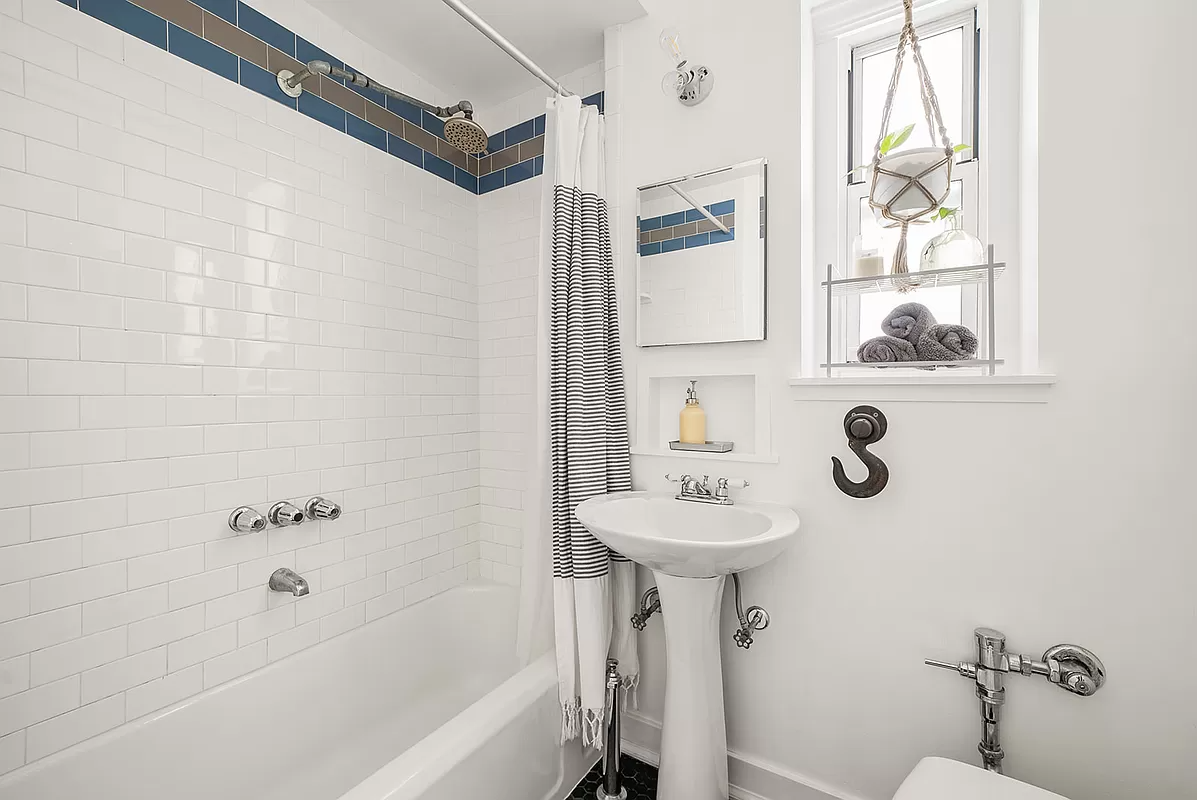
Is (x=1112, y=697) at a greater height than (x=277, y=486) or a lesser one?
lesser

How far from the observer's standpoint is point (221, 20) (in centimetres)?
151

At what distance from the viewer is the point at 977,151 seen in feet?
4.77

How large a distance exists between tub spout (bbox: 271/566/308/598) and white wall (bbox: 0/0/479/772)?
0.13ft

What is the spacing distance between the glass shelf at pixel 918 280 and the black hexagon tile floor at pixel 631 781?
1.55 metres

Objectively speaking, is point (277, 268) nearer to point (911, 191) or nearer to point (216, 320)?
point (216, 320)

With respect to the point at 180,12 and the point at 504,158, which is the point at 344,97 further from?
the point at 504,158

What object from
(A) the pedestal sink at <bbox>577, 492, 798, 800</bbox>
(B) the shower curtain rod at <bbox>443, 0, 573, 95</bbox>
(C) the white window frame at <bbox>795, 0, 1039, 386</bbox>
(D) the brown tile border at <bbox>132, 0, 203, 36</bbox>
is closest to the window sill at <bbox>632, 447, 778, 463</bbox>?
(A) the pedestal sink at <bbox>577, 492, 798, 800</bbox>

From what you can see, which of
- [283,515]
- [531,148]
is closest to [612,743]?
[283,515]

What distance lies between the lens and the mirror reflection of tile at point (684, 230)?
1.64 metres

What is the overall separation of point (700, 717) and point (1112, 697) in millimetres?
906

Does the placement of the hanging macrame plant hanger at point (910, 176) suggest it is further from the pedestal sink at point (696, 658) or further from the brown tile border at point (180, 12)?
the brown tile border at point (180, 12)

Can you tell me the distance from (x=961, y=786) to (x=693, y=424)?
1011 millimetres

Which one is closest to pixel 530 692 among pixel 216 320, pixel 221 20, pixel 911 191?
pixel 216 320

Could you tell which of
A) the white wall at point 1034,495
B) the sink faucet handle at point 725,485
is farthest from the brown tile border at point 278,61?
the sink faucet handle at point 725,485
